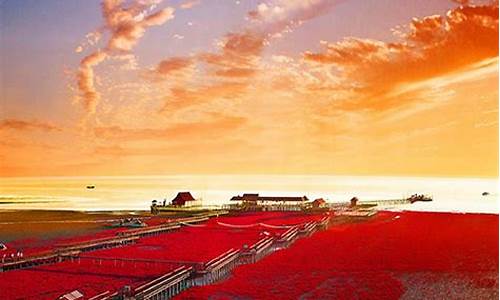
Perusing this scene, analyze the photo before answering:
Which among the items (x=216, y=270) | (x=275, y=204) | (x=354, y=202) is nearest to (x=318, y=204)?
(x=354, y=202)

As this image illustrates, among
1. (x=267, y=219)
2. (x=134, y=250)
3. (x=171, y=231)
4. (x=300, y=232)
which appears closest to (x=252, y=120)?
(x=134, y=250)

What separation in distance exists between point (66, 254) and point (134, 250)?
1.46m

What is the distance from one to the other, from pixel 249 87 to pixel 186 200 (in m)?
4.71

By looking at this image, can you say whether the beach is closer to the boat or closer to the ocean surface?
the boat

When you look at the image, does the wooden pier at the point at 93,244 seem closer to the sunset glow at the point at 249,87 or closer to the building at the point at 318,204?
the sunset glow at the point at 249,87

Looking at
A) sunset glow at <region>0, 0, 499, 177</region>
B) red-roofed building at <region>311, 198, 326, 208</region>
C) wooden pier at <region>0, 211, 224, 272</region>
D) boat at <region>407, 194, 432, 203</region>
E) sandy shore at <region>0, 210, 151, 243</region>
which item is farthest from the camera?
sandy shore at <region>0, 210, 151, 243</region>

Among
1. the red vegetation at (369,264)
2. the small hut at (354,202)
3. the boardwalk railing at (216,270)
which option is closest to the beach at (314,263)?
the red vegetation at (369,264)

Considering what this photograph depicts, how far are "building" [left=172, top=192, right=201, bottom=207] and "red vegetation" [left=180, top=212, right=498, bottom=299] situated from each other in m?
2.29

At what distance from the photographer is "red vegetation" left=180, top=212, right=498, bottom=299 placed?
737cm

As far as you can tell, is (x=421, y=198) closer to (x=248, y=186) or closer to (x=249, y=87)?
(x=248, y=186)

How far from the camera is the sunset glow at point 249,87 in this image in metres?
7.16

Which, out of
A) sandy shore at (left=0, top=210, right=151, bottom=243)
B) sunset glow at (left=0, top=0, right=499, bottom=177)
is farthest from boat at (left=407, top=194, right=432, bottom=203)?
sandy shore at (left=0, top=210, right=151, bottom=243)

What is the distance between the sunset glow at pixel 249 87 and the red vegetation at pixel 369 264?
5.10ft

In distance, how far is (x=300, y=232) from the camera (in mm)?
12984
